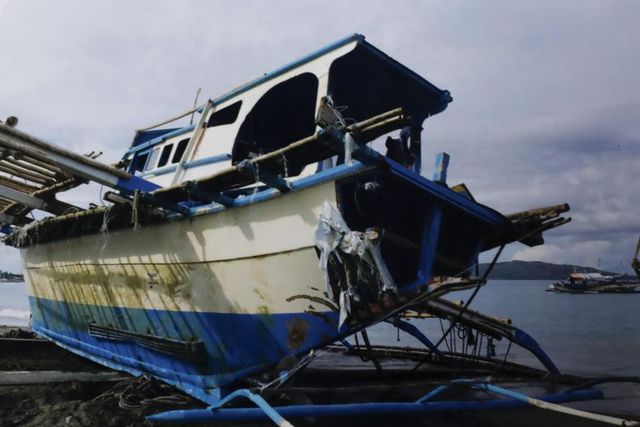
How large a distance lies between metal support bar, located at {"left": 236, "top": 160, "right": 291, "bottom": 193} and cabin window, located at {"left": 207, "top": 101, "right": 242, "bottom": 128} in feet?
9.63

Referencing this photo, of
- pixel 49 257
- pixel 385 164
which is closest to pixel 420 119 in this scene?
pixel 385 164

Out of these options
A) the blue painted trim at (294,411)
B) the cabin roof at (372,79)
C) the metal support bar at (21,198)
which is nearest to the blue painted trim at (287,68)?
the cabin roof at (372,79)

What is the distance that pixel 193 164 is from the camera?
25.2ft

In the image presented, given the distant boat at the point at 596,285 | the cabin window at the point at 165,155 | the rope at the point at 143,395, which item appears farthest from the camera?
the distant boat at the point at 596,285

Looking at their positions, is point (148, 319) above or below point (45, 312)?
below

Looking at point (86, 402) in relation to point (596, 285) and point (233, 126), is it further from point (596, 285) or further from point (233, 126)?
point (596, 285)

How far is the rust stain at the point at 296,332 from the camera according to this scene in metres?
5.64

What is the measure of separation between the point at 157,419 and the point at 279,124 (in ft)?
18.3

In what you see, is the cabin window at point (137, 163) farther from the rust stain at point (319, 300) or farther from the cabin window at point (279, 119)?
the rust stain at point (319, 300)

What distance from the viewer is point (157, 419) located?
203 inches

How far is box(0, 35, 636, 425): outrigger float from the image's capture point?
16.7 ft

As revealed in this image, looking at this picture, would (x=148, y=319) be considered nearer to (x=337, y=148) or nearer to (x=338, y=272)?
(x=338, y=272)

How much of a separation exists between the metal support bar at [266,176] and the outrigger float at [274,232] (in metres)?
0.02

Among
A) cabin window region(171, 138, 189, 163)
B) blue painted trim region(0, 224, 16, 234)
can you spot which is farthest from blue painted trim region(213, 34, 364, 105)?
blue painted trim region(0, 224, 16, 234)
